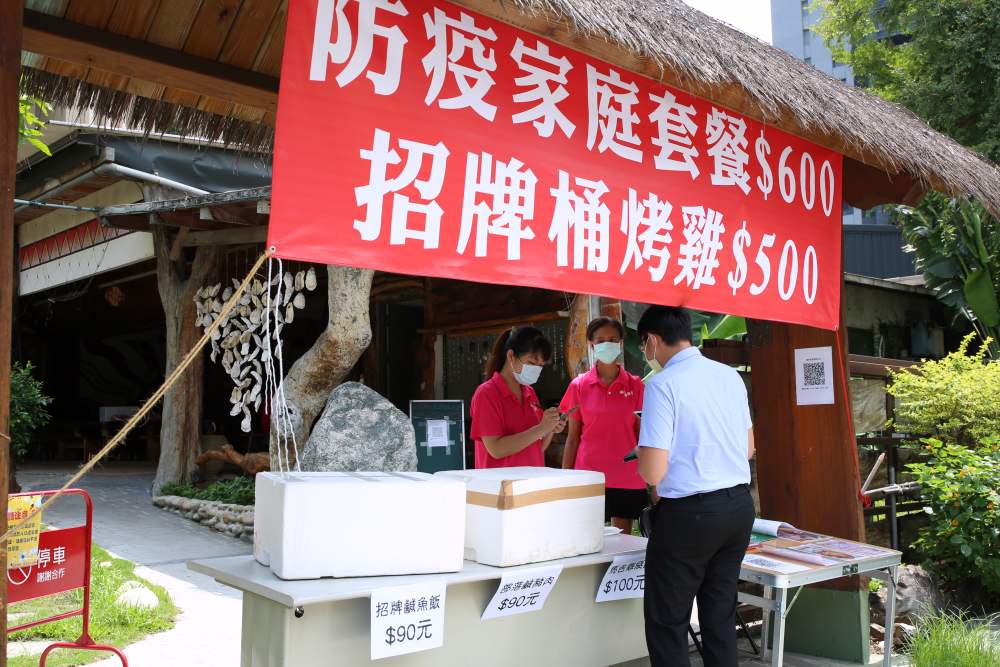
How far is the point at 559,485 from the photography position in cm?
329

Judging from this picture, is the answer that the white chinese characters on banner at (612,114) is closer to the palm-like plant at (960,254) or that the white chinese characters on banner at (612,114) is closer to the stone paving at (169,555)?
the stone paving at (169,555)

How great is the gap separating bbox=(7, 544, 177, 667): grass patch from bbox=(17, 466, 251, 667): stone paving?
A: 0.10 metres

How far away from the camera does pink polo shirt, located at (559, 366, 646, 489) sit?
463 cm

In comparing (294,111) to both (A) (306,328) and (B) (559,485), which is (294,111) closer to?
(B) (559,485)

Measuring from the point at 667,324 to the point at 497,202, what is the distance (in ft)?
2.90

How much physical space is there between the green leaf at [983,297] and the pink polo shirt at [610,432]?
32.6 ft

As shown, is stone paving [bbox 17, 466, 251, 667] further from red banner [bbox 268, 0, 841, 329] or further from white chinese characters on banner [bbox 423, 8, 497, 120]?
white chinese characters on banner [bbox 423, 8, 497, 120]

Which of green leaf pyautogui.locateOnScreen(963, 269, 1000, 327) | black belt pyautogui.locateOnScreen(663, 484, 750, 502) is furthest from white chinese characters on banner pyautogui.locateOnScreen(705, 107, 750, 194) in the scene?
green leaf pyautogui.locateOnScreen(963, 269, 1000, 327)

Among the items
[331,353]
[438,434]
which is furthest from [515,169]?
[438,434]

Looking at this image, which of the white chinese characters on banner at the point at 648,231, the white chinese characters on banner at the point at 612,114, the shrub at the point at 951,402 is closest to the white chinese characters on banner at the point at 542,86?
the white chinese characters on banner at the point at 612,114

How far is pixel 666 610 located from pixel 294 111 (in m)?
2.24

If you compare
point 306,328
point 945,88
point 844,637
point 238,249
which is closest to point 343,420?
point 238,249

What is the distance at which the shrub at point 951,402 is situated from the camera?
6387mm

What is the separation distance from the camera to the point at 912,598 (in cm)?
561
